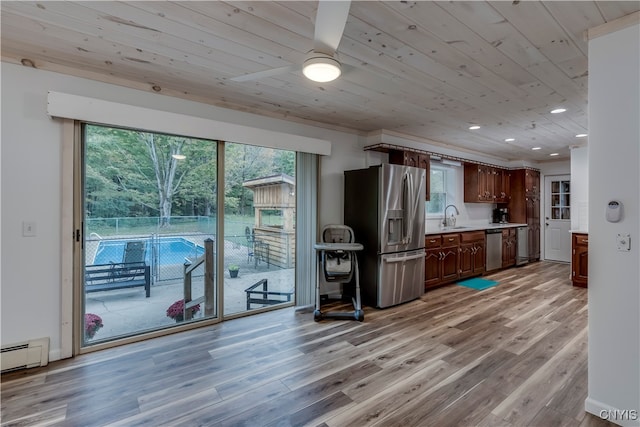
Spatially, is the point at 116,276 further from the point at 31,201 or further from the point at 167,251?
the point at 31,201

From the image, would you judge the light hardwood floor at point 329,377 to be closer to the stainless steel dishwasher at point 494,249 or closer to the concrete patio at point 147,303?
the concrete patio at point 147,303

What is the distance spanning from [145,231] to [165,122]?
109cm

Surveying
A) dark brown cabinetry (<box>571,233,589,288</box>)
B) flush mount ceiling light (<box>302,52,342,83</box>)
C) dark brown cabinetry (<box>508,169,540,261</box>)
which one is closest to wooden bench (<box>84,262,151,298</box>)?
flush mount ceiling light (<box>302,52,342,83</box>)

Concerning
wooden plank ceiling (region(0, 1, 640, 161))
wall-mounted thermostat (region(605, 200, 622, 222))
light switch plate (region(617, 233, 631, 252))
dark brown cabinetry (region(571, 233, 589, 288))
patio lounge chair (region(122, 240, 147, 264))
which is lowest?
dark brown cabinetry (region(571, 233, 589, 288))

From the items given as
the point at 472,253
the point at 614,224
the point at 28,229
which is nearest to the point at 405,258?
the point at 472,253

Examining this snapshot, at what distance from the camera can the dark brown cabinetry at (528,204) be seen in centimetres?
694

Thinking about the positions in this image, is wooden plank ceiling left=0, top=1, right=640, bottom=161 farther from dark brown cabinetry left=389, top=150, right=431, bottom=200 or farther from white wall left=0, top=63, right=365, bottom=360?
dark brown cabinetry left=389, top=150, right=431, bottom=200

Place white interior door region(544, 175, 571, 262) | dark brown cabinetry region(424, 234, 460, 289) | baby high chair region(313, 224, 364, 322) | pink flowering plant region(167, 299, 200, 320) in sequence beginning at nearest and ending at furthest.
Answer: pink flowering plant region(167, 299, 200, 320)
baby high chair region(313, 224, 364, 322)
dark brown cabinetry region(424, 234, 460, 289)
white interior door region(544, 175, 571, 262)

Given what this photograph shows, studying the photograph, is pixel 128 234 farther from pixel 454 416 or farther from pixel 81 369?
pixel 454 416

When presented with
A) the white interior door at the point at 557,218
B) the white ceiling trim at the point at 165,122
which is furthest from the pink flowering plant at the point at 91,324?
the white interior door at the point at 557,218

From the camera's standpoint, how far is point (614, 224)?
184cm

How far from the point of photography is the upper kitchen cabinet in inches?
249

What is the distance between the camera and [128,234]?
3.01m

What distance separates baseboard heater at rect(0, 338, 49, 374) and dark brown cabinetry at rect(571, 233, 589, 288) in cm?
686
